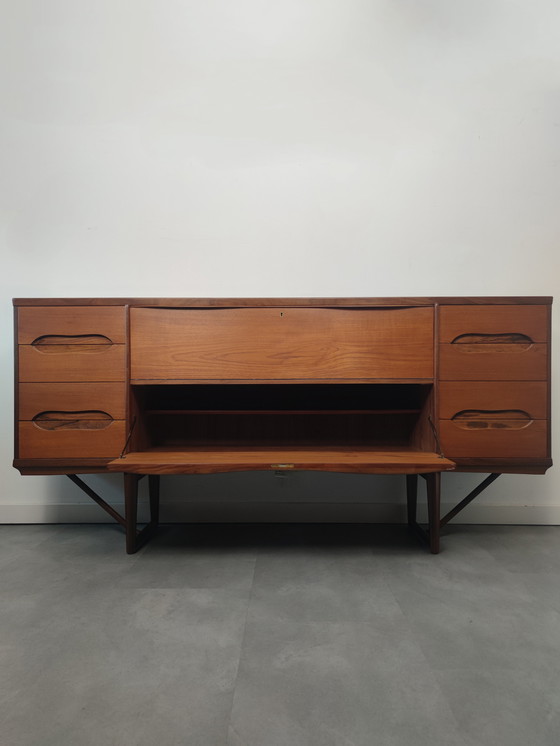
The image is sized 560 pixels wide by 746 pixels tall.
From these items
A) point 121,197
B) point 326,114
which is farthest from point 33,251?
point 326,114

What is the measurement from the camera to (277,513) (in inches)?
80.3

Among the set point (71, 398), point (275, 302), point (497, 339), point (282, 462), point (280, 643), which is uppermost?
point (275, 302)

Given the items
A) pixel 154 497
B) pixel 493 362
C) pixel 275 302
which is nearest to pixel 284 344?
pixel 275 302

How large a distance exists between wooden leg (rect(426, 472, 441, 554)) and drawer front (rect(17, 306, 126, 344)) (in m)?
1.38

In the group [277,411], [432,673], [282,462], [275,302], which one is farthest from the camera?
[277,411]

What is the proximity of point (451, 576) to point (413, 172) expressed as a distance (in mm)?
1841

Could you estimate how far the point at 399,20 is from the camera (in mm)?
1995

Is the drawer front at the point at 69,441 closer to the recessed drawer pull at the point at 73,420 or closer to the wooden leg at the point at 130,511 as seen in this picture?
the recessed drawer pull at the point at 73,420

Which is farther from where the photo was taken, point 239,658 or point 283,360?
point 283,360

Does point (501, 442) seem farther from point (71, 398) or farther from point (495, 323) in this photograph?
point (71, 398)

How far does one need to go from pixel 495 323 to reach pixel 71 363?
1694mm

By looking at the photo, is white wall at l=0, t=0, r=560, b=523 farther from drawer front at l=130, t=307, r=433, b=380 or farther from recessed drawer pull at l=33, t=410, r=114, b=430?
recessed drawer pull at l=33, t=410, r=114, b=430

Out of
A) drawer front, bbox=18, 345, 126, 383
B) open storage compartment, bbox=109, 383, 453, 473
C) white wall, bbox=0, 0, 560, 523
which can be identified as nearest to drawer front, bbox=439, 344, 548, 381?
open storage compartment, bbox=109, 383, 453, 473

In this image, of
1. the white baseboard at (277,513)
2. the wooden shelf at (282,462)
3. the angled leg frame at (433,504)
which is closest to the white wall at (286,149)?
the white baseboard at (277,513)
